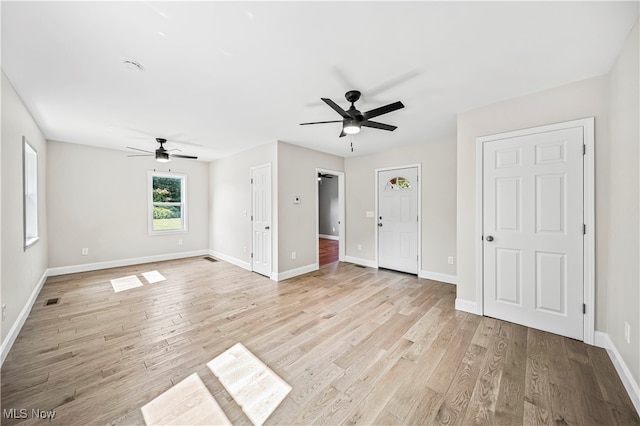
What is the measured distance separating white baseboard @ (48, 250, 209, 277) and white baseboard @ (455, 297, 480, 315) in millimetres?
6025

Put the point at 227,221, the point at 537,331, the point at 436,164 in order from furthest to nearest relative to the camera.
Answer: the point at 227,221, the point at 436,164, the point at 537,331

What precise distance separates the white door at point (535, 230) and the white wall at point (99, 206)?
21.3ft

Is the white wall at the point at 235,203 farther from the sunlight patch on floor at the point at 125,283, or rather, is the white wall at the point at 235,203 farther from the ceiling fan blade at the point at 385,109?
the ceiling fan blade at the point at 385,109

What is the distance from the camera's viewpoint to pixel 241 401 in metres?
1.70

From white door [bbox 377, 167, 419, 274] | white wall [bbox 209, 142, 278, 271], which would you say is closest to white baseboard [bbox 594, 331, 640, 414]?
white door [bbox 377, 167, 419, 274]

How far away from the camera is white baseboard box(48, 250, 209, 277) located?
4.69m

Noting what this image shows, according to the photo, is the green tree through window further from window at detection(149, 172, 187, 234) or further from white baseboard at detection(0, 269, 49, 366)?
white baseboard at detection(0, 269, 49, 366)

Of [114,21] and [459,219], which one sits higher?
[114,21]

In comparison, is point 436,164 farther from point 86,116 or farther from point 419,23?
point 86,116

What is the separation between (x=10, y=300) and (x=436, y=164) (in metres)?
5.82

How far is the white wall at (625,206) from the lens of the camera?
175 cm

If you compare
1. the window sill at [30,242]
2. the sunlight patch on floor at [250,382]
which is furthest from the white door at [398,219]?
the window sill at [30,242]

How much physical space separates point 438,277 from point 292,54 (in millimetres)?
4165

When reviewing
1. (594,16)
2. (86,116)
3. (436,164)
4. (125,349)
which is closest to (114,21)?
(86,116)
